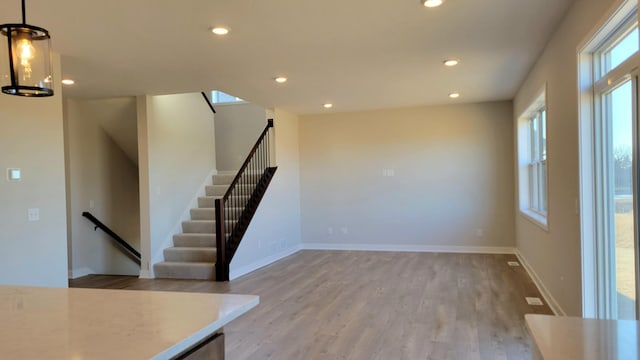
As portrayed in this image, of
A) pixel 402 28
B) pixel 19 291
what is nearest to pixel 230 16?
pixel 402 28

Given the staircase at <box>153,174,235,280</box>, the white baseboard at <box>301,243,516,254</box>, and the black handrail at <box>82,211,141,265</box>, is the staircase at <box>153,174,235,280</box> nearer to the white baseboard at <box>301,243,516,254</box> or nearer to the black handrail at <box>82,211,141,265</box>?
the black handrail at <box>82,211,141,265</box>

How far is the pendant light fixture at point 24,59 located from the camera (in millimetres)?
2014

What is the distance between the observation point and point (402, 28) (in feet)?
11.4

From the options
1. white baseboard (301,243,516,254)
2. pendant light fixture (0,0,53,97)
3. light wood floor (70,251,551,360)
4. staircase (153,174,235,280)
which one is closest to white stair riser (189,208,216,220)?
staircase (153,174,235,280)

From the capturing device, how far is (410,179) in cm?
782

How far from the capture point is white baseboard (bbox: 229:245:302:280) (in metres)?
6.00

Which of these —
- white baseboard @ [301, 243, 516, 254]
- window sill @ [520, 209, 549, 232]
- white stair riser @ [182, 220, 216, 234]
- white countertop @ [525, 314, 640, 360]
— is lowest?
white baseboard @ [301, 243, 516, 254]

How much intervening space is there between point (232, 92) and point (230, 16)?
9.19 ft

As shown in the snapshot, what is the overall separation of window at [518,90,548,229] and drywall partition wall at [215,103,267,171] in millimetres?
4751

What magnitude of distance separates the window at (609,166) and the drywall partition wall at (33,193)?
14.3 feet

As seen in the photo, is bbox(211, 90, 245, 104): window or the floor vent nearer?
the floor vent

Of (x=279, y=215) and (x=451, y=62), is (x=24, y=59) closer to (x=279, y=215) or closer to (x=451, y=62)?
(x=451, y=62)

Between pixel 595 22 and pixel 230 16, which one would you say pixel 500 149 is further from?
pixel 230 16

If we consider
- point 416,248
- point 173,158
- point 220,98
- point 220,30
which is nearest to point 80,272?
point 173,158
